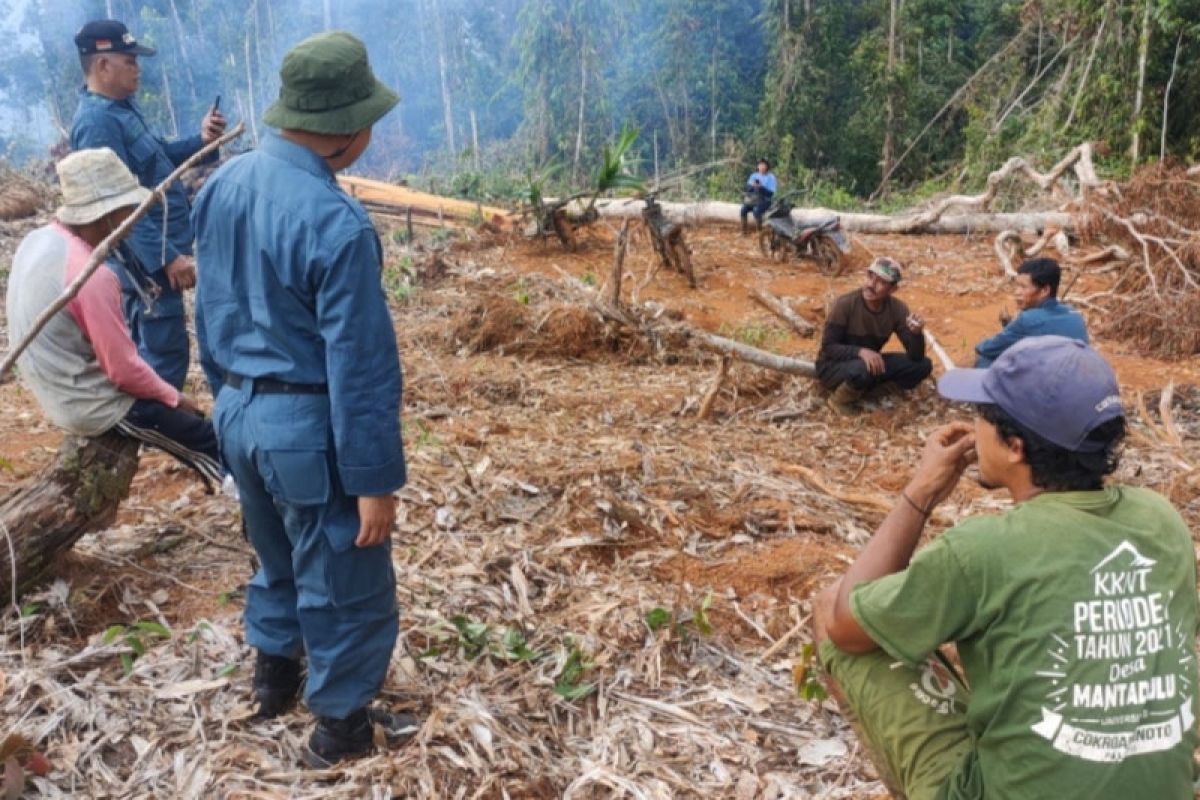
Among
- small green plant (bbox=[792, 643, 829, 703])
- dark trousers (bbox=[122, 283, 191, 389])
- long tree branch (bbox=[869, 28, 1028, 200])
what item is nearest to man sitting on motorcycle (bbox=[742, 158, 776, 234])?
long tree branch (bbox=[869, 28, 1028, 200])

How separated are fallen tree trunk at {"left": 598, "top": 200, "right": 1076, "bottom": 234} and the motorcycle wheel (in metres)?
0.67

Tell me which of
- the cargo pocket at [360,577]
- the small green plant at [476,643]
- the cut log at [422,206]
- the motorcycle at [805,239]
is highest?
the cargo pocket at [360,577]

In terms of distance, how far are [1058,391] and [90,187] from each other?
10.3 feet

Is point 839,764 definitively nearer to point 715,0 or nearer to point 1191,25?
point 1191,25

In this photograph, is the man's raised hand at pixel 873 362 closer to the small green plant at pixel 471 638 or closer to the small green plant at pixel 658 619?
the small green plant at pixel 658 619

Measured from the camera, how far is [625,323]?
8195mm

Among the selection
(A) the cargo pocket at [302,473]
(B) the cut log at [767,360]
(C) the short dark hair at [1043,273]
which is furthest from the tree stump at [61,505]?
(C) the short dark hair at [1043,273]

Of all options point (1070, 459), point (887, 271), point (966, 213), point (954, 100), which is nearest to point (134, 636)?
point (1070, 459)

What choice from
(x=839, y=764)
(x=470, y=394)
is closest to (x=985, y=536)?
(x=839, y=764)

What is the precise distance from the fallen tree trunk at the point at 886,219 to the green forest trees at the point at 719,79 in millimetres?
879

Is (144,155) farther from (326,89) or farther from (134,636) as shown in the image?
(326,89)

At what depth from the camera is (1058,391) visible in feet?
5.97

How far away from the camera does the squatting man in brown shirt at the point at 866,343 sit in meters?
6.61

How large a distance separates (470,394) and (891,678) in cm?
507
